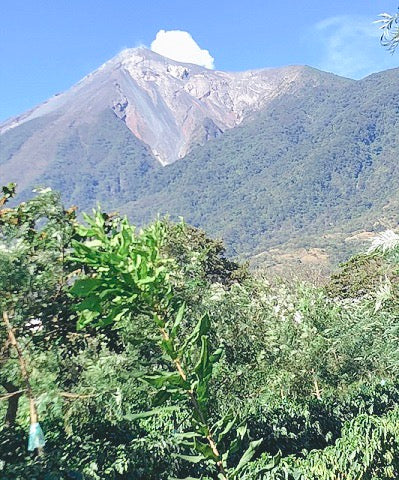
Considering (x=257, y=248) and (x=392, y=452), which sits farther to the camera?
(x=257, y=248)

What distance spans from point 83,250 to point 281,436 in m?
6.55

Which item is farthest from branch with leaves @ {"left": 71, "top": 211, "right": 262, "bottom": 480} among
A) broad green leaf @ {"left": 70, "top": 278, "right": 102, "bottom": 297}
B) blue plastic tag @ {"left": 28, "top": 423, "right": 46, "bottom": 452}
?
blue plastic tag @ {"left": 28, "top": 423, "right": 46, "bottom": 452}

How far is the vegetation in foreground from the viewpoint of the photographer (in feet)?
10.4

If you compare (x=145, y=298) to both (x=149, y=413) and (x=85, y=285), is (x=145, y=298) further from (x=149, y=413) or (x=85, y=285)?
(x=149, y=413)

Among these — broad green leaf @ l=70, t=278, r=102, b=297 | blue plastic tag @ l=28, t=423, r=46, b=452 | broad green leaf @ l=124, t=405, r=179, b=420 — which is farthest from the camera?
blue plastic tag @ l=28, t=423, r=46, b=452

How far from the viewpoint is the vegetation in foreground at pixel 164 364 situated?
125 inches

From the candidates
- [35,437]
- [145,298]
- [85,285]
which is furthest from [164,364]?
[85,285]

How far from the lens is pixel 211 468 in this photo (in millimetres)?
6184

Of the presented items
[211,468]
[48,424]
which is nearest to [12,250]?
[48,424]

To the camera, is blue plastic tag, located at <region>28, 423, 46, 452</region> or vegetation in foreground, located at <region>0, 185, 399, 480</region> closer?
vegetation in foreground, located at <region>0, 185, 399, 480</region>

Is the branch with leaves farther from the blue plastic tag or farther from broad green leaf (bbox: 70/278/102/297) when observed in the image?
the blue plastic tag

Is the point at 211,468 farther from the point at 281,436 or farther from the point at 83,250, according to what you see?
the point at 83,250

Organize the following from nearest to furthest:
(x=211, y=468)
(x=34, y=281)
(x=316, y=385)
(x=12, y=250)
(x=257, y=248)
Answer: (x=12, y=250), (x=34, y=281), (x=211, y=468), (x=316, y=385), (x=257, y=248)

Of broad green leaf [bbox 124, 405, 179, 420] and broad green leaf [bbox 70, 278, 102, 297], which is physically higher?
broad green leaf [bbox 70, 278, 102, 297]
